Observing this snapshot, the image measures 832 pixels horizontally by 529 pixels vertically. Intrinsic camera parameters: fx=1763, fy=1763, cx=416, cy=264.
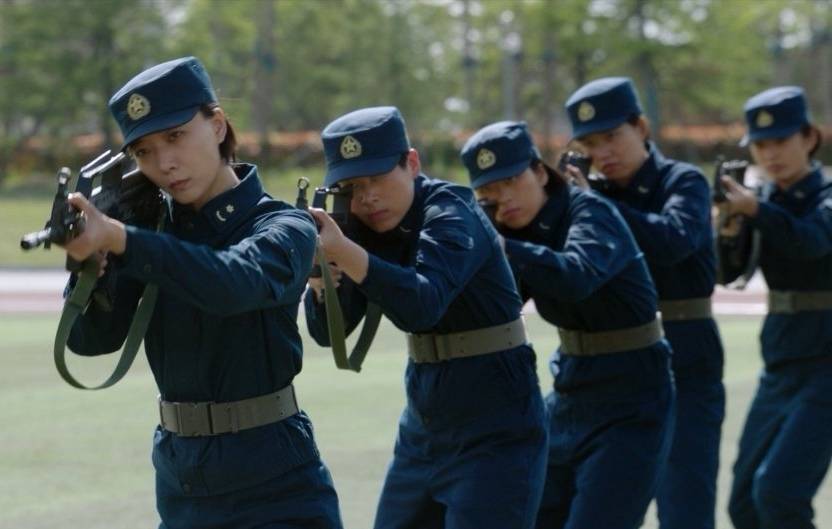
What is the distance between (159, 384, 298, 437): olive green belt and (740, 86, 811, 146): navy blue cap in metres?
4.05

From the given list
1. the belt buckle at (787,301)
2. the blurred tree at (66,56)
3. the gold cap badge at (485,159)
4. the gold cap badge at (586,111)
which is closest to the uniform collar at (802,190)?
the belt buckle at (787,301)

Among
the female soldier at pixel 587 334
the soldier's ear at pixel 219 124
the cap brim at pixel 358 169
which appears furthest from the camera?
the female soldier at pixel 587 334

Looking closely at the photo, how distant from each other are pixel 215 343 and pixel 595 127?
3290mm

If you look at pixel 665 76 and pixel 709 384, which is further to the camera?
pixel 665 76

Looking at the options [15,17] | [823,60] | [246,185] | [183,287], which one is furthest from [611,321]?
[823,60]

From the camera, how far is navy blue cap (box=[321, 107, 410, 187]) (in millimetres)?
5168

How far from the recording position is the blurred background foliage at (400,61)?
44.3m

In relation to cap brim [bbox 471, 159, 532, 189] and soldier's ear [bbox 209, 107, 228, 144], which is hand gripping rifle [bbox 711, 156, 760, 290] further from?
soldier's ear [bbox 209, 107, 228, 144]

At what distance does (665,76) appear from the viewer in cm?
5625

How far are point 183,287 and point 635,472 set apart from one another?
2796 mm

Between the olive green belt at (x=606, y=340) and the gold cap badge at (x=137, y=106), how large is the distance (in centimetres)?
266

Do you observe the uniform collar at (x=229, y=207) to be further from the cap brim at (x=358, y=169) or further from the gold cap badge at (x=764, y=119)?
the gold cap badge at (x=764, y=119)

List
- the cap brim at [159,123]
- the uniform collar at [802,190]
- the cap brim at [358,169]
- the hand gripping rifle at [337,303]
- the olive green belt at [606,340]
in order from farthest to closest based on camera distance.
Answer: the uniform collar at [802,190] → the olive green belt at [606,340] → the cap brim at [358,169] → the hand gripping rifle at [337,303] → the cap brim at [159,123]

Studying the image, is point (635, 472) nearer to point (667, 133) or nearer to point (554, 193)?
point (554, 193)
